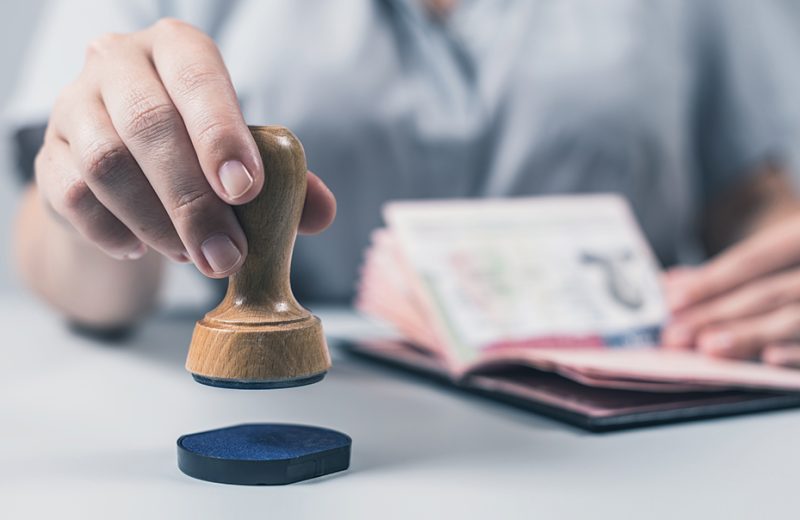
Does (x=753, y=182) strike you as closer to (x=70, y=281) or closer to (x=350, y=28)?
(x=350, y=28)

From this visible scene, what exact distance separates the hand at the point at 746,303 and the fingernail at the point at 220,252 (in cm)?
48

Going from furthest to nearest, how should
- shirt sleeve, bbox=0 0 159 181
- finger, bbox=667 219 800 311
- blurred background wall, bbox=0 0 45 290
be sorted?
1. blurred background wall, bbox=0 0 45 290
2. shirt sleeve, bbox=0 0 159 181
3. finger, bbox=667 219 800 311

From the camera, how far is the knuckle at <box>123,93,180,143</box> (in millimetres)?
468

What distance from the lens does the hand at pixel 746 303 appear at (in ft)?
2.53

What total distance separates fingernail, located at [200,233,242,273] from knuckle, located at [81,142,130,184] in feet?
0.23

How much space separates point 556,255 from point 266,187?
46cm

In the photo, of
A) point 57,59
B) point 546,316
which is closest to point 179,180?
point 546,316

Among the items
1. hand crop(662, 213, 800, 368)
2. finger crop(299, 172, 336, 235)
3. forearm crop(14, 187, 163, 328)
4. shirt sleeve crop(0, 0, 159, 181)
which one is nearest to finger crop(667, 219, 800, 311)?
hand crop(662, 213, 800, 368)

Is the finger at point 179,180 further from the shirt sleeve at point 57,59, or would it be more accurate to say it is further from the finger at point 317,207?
the shirt sleeve at point 57,59

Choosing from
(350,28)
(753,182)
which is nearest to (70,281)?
(350,28)

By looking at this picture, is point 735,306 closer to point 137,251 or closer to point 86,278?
point 137,251

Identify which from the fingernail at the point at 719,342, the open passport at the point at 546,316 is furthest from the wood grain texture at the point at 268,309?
the fingernail at the point at 719,342

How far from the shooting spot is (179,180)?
1.50ft

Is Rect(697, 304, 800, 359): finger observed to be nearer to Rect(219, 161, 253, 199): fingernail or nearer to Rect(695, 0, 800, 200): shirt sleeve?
Rect(219, 161, 253, 199): fingernail
